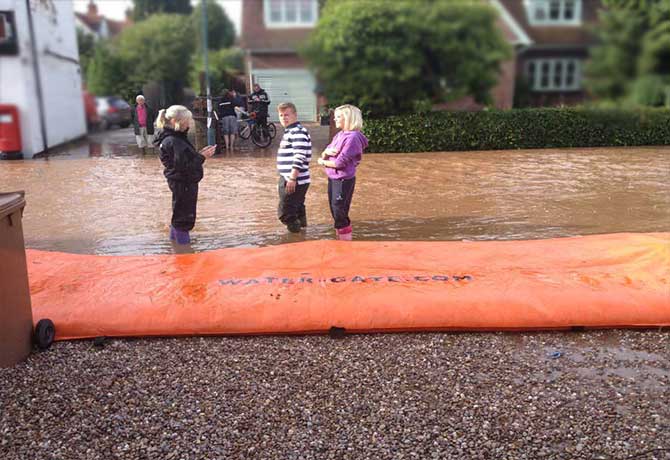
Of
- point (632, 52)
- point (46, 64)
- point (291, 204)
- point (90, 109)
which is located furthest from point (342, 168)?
point (632, 52)

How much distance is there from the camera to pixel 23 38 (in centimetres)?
191

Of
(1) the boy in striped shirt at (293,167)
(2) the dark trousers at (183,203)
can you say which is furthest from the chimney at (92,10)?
(2) the dark trousers at (183,203)

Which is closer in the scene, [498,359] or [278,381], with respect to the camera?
[278,381]

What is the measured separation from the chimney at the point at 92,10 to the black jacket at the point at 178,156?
3.42m

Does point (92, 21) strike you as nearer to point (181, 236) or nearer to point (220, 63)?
point (220, 63)

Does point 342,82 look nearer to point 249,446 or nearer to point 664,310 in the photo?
point 249,446

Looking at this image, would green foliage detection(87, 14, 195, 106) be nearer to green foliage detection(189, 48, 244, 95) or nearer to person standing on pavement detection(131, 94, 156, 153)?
green foliage detection(189, 48, 244, 95)

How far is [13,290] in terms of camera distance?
3.47m

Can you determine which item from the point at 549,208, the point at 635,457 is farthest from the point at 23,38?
the point at 549,208

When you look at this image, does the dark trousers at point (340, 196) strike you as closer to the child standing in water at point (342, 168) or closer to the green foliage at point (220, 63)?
the child standing in water at point (342, 168)

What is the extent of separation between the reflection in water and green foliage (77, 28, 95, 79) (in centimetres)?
→ 257

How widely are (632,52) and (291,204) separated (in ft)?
17.8

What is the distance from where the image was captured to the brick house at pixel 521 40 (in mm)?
767

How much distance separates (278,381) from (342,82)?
97.8 inches
